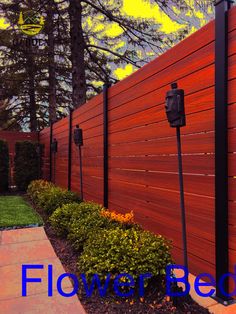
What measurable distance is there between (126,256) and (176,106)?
4.62ft

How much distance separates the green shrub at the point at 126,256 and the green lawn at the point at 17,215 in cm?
301

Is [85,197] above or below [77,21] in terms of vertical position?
below

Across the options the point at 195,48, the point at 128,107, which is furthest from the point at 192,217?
the point at 128,107

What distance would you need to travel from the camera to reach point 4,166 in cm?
1202

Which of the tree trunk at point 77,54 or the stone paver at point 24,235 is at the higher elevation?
the tree trunk at point 77,54

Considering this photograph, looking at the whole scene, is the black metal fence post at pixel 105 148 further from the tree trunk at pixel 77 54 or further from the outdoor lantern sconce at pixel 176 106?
the tree trunk at pixel 77 54

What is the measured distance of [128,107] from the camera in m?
5.39

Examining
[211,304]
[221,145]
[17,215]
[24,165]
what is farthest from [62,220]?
[24,165]

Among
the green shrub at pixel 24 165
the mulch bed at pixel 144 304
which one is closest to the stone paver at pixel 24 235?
the mulch bed at pixel 144 304

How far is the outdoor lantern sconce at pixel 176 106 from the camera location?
9.78ft

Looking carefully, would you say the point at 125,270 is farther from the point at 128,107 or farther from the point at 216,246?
the point at 128,107

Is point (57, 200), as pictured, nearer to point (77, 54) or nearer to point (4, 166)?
point (4, 166)

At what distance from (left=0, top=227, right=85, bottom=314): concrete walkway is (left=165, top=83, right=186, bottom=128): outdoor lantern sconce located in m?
1.76

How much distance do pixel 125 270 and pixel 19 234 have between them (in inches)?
119
